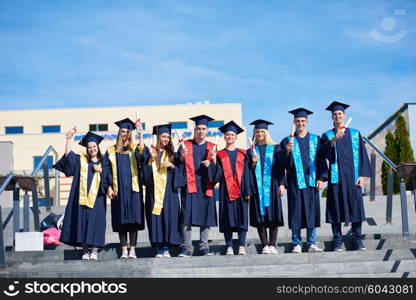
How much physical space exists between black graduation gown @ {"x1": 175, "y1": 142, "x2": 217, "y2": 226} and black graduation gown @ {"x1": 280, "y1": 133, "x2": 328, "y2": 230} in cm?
94

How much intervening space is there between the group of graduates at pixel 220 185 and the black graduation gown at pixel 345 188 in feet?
0.04

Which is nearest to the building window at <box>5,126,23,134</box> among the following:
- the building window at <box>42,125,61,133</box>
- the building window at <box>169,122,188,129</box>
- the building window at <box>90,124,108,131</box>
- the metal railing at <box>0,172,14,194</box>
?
the building window at <box>42,125,61,133</box>

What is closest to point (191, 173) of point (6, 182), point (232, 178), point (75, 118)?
point (232, 178)

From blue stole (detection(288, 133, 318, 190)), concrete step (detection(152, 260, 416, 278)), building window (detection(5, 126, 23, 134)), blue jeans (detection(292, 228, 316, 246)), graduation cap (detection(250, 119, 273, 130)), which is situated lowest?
concrete step (detection(152, 260, 416, 278))

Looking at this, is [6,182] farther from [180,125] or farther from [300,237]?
[180,125]

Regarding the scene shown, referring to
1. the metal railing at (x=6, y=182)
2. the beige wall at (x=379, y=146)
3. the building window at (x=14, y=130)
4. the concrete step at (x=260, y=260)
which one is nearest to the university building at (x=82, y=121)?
the building window at (x=14, y=130)

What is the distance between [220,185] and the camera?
841 cm

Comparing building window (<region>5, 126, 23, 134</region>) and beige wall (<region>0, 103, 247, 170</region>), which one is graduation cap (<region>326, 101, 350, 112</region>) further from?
building window (<region>5, 126, 23, 134</region>)

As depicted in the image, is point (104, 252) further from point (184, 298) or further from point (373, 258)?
point (373, 258)

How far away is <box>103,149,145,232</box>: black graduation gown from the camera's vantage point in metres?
8.26

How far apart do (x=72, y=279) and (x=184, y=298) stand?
1196 millimetres

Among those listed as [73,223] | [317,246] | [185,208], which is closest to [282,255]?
[317,246]

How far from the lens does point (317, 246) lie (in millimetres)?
8180

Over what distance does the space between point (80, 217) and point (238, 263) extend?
86.7 inches
